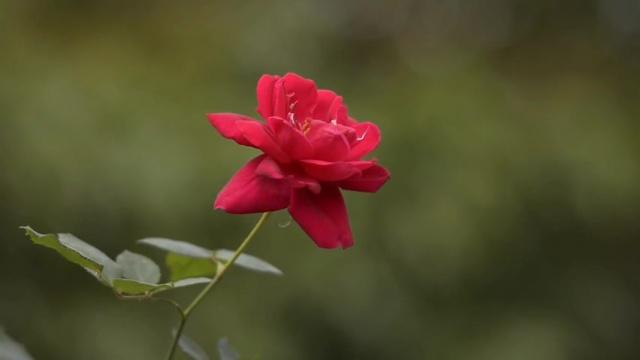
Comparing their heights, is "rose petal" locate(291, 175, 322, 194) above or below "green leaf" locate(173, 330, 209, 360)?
above

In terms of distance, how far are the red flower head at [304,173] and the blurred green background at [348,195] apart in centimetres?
132

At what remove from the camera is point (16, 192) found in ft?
6.03

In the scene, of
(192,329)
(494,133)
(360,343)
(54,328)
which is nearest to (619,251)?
(494,133)

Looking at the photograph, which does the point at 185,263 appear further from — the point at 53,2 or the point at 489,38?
the point at 489,38

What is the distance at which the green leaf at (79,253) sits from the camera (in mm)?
501

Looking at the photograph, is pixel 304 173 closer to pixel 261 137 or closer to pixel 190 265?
pixel 261 137

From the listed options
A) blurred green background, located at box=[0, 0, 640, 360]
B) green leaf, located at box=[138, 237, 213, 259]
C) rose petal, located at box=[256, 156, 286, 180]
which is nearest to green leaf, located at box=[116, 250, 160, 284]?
green leaf, located at box=[138, 237, 213, 259]

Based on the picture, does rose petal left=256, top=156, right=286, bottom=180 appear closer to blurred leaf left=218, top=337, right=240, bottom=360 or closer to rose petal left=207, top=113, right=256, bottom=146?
rose petal left=207, top=113, right=256, bottom=146

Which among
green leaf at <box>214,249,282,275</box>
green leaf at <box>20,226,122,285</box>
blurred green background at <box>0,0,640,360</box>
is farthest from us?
blurred green background at <box>0,0,640,360</box>

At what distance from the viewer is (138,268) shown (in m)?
0.60

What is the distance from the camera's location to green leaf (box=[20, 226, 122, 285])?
0.50 m

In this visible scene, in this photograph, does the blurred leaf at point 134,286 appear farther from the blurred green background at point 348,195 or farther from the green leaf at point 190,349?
the blurred green background at point 348,195

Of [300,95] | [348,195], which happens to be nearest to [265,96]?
[300,95]

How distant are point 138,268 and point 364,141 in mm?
154
